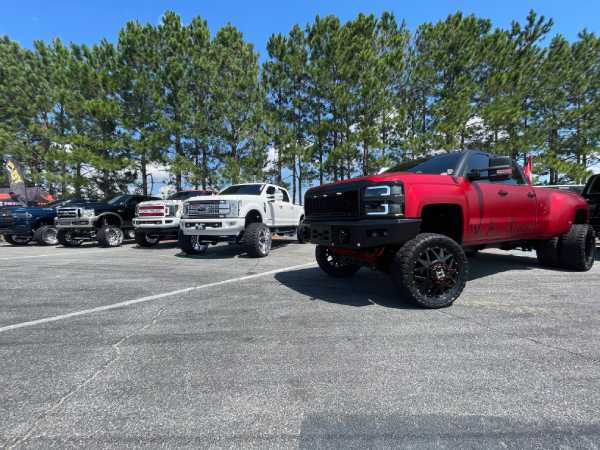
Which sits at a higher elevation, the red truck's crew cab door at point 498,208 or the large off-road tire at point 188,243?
the red truck's crew cab door at point 498,208

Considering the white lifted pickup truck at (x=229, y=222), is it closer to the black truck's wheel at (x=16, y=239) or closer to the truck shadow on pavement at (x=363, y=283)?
the truck shadow on pavement at (x=363, y=283)

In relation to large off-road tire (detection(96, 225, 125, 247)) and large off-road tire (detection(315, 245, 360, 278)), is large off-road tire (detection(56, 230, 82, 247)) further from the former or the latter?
large off-road tire (detection(315, 245, 360, 278))

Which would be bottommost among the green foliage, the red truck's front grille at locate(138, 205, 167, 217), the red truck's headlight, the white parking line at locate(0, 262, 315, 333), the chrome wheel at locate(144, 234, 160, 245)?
the white parking line at locate(0, 262, 315, 333)

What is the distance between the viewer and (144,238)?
1063 centimetres

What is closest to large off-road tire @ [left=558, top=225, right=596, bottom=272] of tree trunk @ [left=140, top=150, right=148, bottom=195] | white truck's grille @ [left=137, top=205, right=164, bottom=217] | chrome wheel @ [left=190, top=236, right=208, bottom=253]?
chrome wheel @ [left=190, top=236, right=208, bottom=253]

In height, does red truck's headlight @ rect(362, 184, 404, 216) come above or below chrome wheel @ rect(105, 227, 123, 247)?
above

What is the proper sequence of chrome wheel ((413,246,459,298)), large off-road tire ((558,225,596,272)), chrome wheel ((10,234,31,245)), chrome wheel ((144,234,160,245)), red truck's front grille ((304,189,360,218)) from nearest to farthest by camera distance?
chrome wheel ((413,246,459,298)) < red truck's front grille ((304,189,360,218)) < large off-road tire ((558,225,596,272)) < chrome wheel ((144,234,160,245)) < chrome wheel ((10,234,31,245))

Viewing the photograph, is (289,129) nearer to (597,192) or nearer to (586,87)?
(597,192)

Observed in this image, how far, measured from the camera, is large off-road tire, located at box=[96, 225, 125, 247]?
10969 mm

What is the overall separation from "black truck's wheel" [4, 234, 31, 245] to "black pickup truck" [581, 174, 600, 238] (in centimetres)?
1878

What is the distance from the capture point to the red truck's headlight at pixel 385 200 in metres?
3.44

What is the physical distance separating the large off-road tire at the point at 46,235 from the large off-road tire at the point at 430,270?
14162 millimetres

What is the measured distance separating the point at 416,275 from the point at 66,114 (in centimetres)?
2332

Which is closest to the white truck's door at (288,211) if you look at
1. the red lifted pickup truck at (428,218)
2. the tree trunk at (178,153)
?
the red lifted pickup truck at (428,218)
